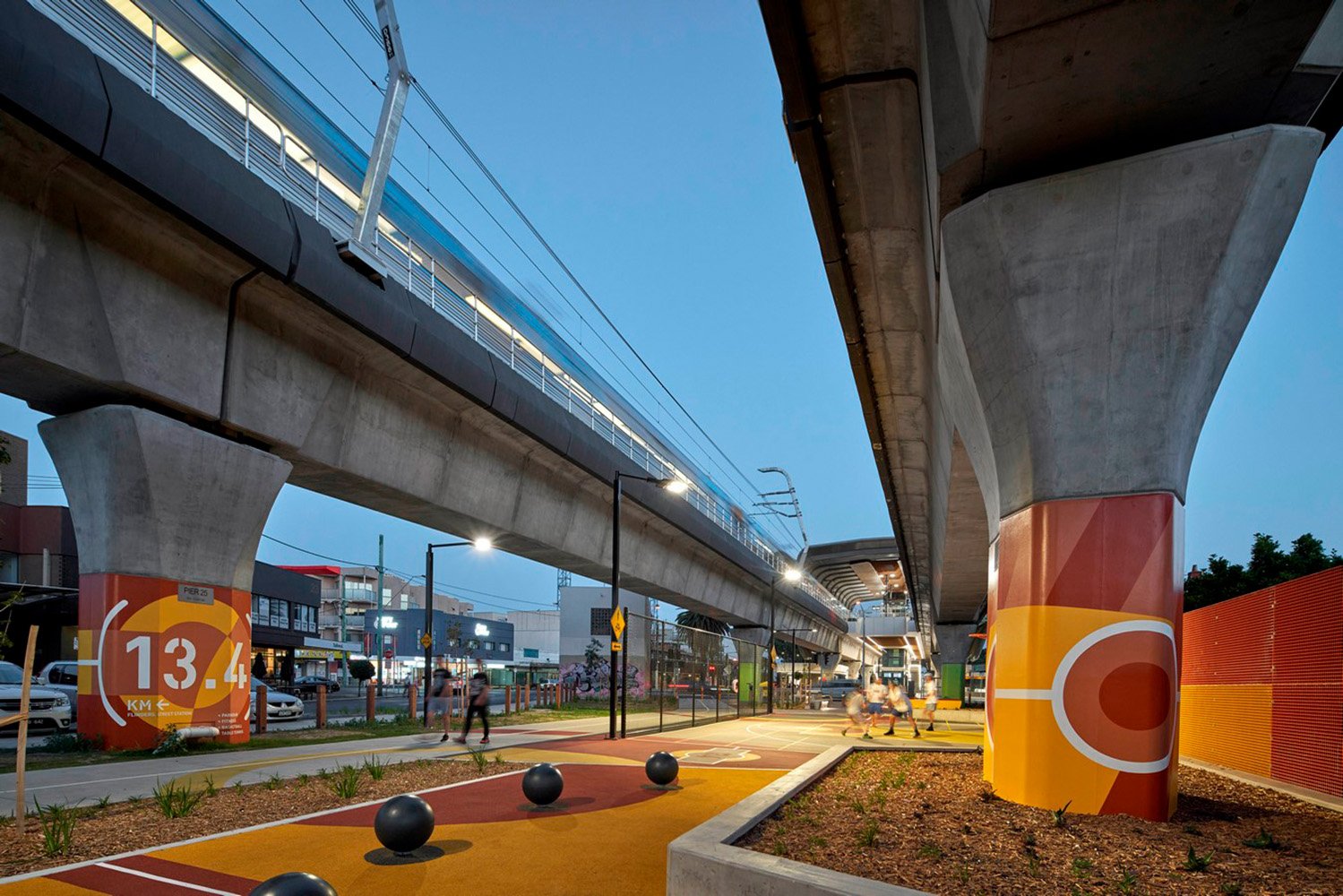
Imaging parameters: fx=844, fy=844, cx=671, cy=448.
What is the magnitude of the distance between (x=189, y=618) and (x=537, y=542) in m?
10.7

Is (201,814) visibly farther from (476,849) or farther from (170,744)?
(170,744)

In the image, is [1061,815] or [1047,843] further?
[1061,815]

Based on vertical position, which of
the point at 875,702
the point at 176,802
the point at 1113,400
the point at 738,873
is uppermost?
the point at 1113,400

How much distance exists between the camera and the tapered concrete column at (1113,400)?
8.42 meters

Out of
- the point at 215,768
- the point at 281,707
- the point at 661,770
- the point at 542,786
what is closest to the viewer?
the point at 542,786

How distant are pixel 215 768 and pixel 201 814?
4028 millimetres

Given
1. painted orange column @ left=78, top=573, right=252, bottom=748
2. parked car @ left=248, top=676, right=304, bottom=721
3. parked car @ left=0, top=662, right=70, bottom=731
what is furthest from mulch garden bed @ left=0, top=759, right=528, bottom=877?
parked car @ left=248, top=676, right=304, bottom=721

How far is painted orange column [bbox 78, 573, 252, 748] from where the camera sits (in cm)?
1386

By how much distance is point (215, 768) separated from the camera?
41.9 ft

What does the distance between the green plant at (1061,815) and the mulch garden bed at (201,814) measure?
25.7ft

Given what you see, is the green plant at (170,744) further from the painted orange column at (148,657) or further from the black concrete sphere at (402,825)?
the black concrete sphere at (402,825)

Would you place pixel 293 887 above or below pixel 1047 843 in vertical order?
above

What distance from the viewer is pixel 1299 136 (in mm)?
8078

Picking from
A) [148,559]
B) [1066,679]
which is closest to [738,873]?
[1066,679]
